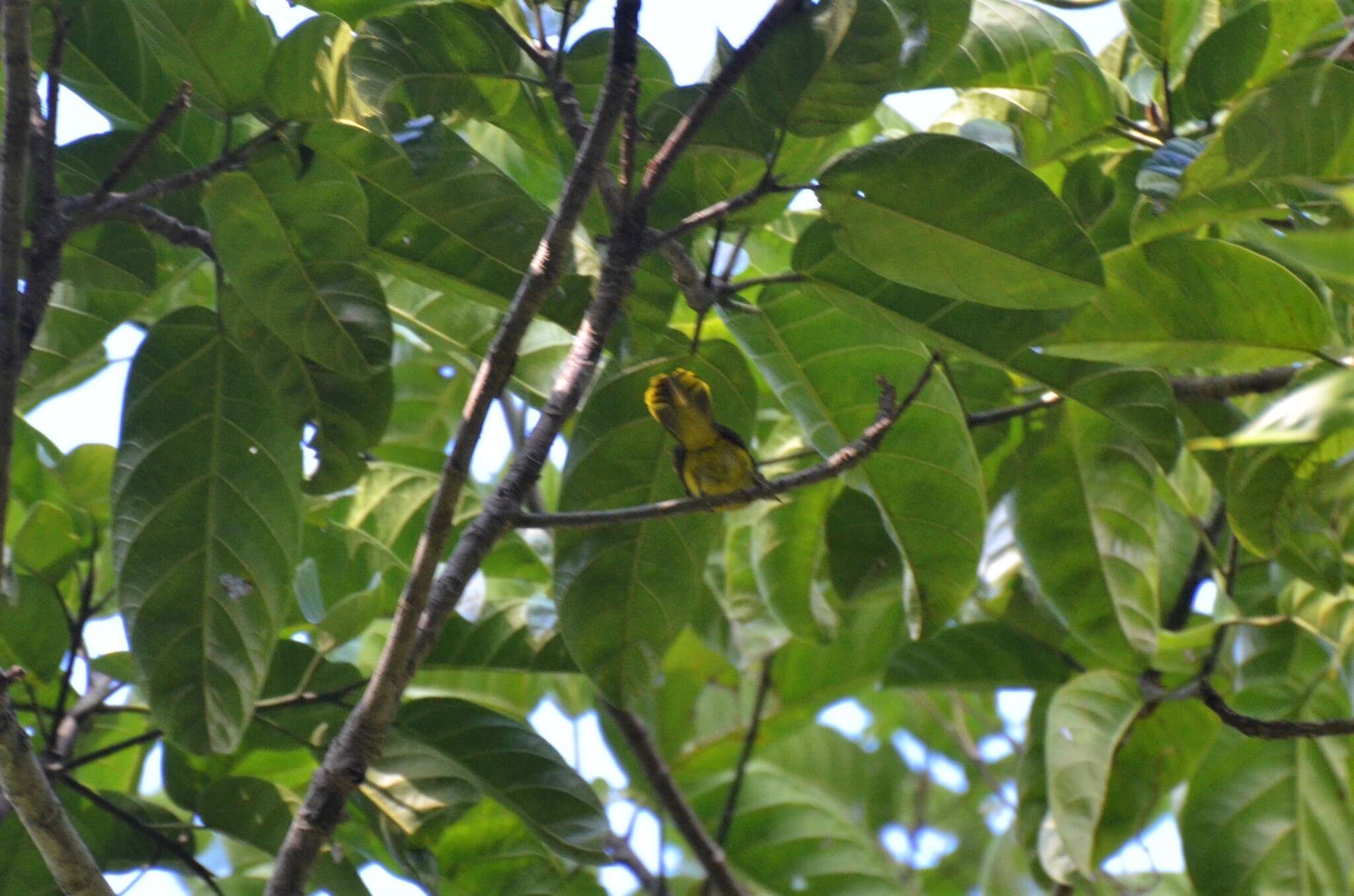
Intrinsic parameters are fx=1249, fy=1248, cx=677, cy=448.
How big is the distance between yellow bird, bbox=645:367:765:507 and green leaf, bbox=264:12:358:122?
1.42 ft

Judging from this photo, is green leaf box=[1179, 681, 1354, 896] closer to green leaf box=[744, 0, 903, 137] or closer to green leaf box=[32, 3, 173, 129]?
green leaf box=[744, 0, 903, 137]

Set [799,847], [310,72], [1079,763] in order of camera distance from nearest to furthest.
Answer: [310,72]
[1079,763]
[799,847]

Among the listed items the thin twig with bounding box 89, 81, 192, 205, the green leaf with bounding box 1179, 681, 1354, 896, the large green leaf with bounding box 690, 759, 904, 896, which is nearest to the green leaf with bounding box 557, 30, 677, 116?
the thin twig with bounding box 89, 81, 192, 205

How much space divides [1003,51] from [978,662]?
97cm

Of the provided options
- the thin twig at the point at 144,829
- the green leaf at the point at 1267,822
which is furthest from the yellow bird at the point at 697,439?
the green leaf at the point at 1267,822

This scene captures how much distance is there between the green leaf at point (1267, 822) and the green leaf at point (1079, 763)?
188 mm

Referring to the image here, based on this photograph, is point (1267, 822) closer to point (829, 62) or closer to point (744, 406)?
point (744, 406)

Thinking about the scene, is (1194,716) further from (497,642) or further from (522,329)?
(522,329)

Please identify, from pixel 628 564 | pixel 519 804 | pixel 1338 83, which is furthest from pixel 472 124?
pixel 1338 83

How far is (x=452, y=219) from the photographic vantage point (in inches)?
52.9

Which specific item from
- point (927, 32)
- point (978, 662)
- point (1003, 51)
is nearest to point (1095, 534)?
point (978, 662)

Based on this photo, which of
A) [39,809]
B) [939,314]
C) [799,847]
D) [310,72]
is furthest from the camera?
[799,847]

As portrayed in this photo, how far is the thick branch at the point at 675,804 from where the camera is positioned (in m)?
1.98

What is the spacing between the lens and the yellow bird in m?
1.32
